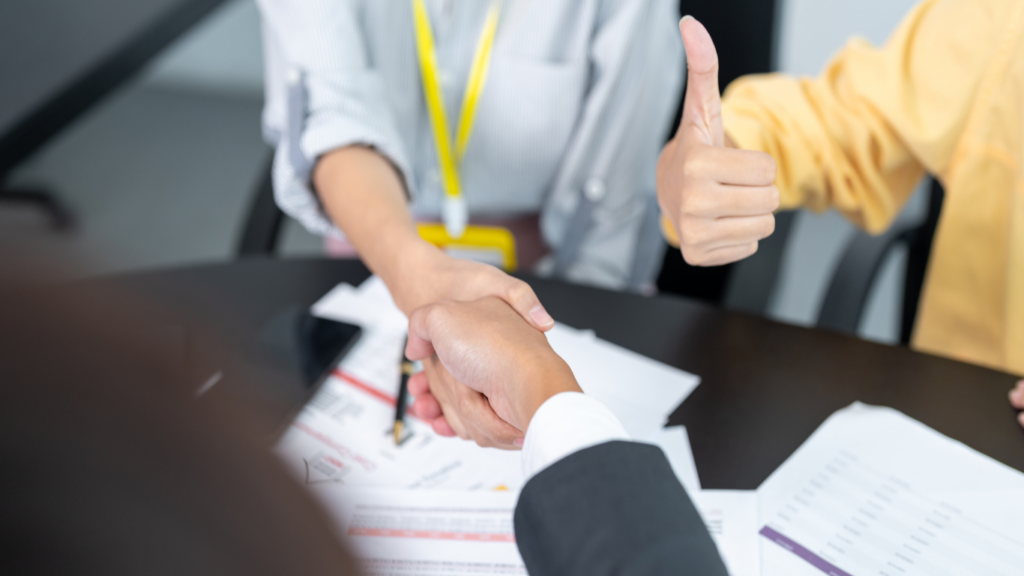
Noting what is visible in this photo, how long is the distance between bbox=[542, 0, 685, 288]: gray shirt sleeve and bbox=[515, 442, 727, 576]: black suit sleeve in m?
0.62

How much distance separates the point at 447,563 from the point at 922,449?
403 millimetres

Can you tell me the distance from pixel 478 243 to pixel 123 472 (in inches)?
31.1

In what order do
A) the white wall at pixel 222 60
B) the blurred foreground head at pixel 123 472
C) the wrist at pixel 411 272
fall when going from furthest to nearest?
the white wall at pixel 222 60
the wrist at pixel 411 272
the blurred foreground head at pixel 123 472

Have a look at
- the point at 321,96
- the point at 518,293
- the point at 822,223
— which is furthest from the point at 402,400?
the point at 822,223

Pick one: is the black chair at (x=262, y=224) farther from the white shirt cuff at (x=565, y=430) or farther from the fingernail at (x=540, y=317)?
the white shirt cuff at (x=565, y=430)

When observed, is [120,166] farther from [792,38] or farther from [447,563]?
[447,563]

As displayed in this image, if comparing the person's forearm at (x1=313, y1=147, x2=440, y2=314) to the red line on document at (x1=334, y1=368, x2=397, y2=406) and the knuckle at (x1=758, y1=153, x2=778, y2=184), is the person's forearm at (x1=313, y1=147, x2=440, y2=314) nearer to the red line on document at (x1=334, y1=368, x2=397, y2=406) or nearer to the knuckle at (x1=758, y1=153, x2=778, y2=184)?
the red line on document at (x1=334, y1=368, x2=397, y2=406)

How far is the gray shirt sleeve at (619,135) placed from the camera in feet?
3.03

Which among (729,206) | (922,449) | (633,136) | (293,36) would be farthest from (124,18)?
(922,449)

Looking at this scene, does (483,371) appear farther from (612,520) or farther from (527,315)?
(612,520)

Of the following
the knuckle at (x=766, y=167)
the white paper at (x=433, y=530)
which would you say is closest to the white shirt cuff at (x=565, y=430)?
the white paper at (x=433, y=530)

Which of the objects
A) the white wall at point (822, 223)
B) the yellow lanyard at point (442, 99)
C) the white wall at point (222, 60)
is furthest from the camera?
the white wall at point (222, 60)

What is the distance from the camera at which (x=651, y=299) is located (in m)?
0.76

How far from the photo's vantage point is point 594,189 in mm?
986
